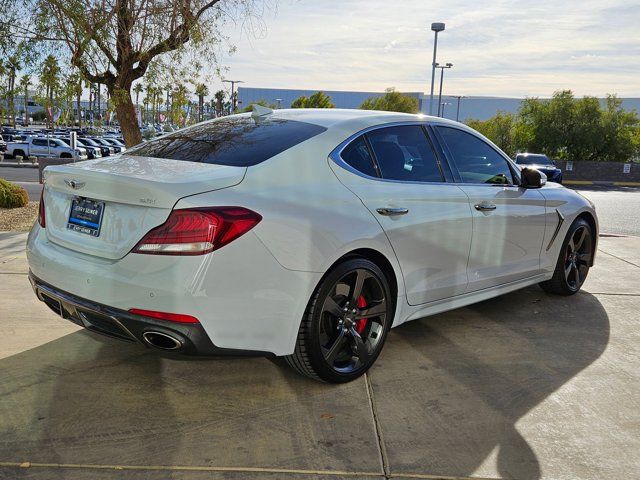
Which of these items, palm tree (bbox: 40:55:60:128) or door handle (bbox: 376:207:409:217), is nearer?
door handle (bbox: 376:207:409:217)

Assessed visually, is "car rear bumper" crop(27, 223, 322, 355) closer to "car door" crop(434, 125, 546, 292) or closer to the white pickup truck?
"car door" crop(434, 125, 546, 292)

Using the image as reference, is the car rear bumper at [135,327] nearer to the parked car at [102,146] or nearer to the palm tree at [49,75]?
the palm tree at [49,75]

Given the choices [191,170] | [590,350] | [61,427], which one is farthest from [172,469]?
[590,350]

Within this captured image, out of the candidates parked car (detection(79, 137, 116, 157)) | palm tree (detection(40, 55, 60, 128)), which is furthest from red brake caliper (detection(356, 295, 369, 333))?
parked car (detection(79, 137, 116, 157))

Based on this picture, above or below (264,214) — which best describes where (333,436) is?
below

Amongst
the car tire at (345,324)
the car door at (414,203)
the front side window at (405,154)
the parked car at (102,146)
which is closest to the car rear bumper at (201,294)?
the car tire at (345,324)

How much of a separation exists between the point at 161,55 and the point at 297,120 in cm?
579

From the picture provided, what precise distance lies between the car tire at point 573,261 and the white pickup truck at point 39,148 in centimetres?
3588

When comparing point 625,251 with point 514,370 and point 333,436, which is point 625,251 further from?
point 333,436

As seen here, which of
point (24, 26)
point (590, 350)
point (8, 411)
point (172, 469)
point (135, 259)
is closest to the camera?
point (172, 469)

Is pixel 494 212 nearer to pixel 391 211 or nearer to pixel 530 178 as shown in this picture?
pixel 530 178

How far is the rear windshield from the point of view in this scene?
345cm

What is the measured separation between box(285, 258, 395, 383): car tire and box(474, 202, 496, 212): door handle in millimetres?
1011

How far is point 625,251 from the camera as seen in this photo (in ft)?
28.0
